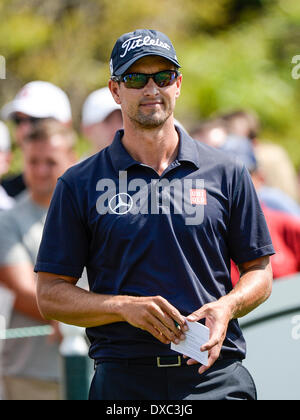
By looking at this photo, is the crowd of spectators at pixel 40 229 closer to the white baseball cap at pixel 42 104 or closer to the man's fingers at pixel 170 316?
the white baseball cap at pixel 42 104

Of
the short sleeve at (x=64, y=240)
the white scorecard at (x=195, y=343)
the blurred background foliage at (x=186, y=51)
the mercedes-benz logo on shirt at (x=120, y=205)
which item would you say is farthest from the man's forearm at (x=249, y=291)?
the blurred background foliage at (x=186, y=51)

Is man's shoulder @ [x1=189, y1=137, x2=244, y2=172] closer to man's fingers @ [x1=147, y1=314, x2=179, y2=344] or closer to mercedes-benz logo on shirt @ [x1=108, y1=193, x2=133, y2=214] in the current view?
mercedes-benz logo on shirt @ [x1=108, y1=193, x2=133, y2=214]

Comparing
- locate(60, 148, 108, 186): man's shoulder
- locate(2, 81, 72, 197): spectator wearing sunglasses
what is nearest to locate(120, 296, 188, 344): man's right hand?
locate(60, 148, 108, 186): man's shoulder

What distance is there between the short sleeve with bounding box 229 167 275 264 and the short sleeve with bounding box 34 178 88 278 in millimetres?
654

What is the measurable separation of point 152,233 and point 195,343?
0.51 m

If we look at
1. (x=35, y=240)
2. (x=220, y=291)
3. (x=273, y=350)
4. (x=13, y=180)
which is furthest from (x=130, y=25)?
(x=220, y=291)

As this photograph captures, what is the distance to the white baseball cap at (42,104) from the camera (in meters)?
6.62

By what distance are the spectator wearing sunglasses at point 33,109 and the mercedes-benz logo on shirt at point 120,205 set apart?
3.08 m

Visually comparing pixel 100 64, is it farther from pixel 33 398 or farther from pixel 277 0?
pixel 33 398

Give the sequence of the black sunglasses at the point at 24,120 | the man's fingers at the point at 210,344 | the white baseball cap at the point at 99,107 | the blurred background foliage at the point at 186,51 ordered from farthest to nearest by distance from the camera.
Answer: the blurred background foliage at the point at 186,51
the black sunglasses at the point at 24,120
the white baseball cap at the point at 99,107
the man's fingers at the point at 210,344

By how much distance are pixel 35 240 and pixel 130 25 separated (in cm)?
952

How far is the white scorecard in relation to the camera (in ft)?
10.5

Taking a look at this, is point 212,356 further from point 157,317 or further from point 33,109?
point 33,109

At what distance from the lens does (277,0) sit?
15.9 meters
